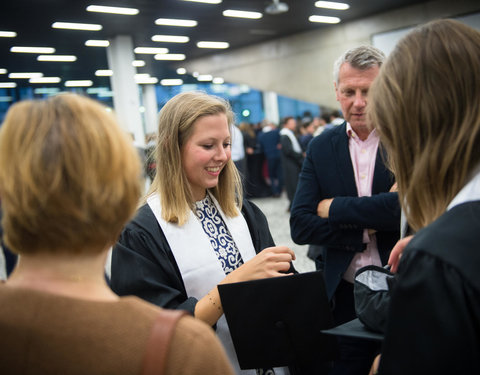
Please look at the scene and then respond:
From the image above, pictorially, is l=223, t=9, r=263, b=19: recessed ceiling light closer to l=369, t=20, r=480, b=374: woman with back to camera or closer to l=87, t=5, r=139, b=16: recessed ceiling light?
l=87, t=5, r=139, b=16: recessed ceiling light

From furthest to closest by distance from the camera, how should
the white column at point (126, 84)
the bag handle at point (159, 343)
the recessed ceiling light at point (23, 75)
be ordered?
the recessed ceiling light at point (23, 75) < the white column at point (126, 84) < the bag handle at point (159, 343)

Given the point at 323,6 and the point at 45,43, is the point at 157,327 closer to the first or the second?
the point at 323,6

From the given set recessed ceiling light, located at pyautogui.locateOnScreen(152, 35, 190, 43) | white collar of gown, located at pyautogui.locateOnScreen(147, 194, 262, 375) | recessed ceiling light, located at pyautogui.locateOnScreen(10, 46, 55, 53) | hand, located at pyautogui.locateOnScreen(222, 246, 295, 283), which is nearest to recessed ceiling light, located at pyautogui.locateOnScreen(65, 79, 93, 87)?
recessed ceiling light, located at pyautogui.locateOnScreen(10, 46, 55, 53)

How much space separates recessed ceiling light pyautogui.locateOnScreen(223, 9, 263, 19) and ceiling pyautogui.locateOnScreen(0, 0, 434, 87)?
0.16 metres

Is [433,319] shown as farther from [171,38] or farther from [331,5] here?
[171,38]

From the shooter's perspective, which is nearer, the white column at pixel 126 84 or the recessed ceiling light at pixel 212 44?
the white column at pixel 126 84

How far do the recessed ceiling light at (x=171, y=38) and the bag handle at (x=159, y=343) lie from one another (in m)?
13.2

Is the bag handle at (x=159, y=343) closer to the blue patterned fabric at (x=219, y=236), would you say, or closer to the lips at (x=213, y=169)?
the blue patterned fabric at (x=219, y=236)

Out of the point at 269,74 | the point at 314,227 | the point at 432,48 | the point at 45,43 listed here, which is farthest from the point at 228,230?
the point at 269,74

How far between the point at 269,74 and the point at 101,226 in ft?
51.5

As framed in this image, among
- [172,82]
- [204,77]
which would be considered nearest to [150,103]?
[172,82]

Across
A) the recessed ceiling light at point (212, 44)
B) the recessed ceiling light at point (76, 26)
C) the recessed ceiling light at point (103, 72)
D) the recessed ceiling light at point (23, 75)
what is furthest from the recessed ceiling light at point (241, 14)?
the recessed ceiling light at point (23, 75)

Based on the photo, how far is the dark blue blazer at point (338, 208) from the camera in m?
1.95

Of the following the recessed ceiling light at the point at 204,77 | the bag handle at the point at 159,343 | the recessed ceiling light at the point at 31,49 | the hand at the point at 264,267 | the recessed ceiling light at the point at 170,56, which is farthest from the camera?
the recessed ceiling light at the point at 204,77
